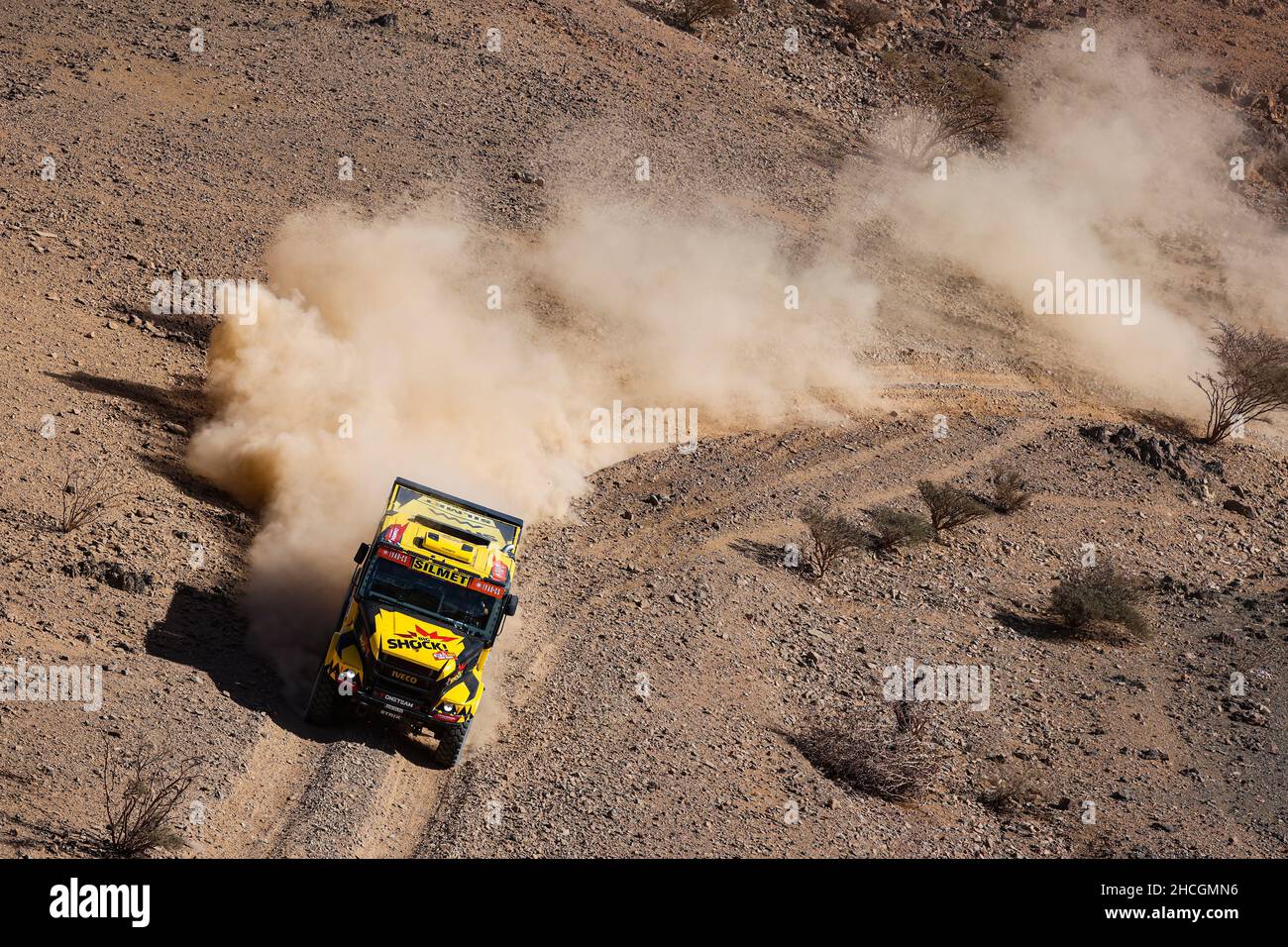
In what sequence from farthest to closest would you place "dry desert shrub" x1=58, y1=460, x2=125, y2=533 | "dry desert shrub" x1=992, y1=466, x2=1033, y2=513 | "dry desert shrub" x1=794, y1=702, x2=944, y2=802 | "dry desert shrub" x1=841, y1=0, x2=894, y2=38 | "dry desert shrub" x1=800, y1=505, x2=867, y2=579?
"dry desert shrub" x1=841, y1=0, x2=894, y2=38, "dry desert shrub" x1=992, y1=466, x2=1033, y2=513, "dry desert shrub" x1=800, y1=505, x2=867, y2=579, "dry desert shrub" x1=58, y1=460, x2=125, y2=533, "dry desert shrub" x1=794, y1=702, x2=944, y2=802

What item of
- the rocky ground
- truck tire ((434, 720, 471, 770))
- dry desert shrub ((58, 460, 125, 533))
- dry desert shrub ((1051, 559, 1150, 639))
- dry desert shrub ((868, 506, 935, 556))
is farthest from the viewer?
dry desert shrub ((868, 506, 935, 556))

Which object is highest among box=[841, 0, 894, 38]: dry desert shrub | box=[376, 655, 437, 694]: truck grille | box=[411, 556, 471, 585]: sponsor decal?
box=[841, 0, 894, 38]: dry desert shrub

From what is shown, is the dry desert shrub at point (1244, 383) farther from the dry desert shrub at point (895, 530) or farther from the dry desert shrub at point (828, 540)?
the dry desert shrub at point (828, 540)

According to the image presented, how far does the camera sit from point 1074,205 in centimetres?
4066

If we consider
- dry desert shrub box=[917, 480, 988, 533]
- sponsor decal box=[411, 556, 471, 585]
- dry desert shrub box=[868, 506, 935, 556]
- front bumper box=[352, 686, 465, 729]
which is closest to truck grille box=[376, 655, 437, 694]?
front bumper box=[352, 686, 465, 729]

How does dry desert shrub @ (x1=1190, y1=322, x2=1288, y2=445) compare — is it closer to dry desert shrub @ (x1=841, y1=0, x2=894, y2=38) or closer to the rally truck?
dry desert shrub @ (x1=841, y1=0, x2=894, y2=38)

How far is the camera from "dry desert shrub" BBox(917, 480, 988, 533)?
25.7 m

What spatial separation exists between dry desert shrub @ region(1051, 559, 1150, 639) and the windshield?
11.3 meters

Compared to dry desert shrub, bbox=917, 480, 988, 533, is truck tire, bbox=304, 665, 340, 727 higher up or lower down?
lower down

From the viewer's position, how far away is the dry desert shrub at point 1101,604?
2298 centimetres

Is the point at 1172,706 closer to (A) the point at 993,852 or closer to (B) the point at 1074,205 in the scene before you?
(A) the point at 993,852

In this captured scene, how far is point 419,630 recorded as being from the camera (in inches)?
650

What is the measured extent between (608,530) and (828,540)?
3934 millimetres

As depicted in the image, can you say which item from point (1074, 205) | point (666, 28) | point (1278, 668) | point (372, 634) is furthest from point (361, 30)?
point (1278, 668)
